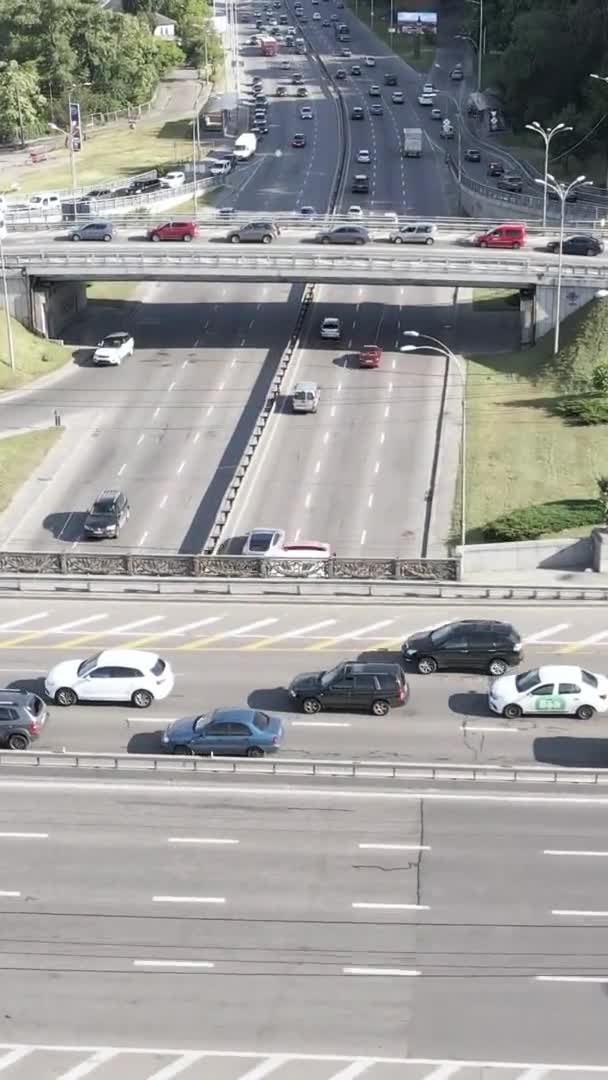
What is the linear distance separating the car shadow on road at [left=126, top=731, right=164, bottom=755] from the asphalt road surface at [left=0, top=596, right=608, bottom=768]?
1.8 inches

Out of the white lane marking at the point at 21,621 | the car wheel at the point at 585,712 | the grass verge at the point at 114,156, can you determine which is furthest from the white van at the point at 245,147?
the car wheel at the point at 585,712

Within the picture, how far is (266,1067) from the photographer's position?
2844 cm

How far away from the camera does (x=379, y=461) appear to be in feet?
237

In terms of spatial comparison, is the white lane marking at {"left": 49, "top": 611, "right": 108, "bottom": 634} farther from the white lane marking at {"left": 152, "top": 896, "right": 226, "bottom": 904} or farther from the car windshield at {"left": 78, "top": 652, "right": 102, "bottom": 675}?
the white lane marking at {"left": 152, "top": 896, "right": 226, "bottom": 904}

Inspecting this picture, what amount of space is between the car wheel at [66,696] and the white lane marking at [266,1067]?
17.5 meters

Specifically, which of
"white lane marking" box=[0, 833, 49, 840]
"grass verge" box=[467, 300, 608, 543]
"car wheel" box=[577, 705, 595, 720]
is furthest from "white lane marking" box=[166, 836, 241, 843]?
"grass verge" box=[467, 300, 608, 543]

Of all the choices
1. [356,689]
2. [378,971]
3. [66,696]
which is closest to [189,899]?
[378,971]

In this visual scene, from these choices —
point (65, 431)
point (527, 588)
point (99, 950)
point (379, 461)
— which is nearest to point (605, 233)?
point (379, 461)

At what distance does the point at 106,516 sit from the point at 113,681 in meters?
20.9

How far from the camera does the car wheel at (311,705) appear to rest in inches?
1716

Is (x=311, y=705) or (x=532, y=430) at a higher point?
(x=311, y=705)

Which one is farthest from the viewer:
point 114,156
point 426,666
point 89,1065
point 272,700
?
point 114,156

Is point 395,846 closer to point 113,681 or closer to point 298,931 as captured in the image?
point 298,931

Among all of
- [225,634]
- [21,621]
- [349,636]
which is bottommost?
[21,621]
